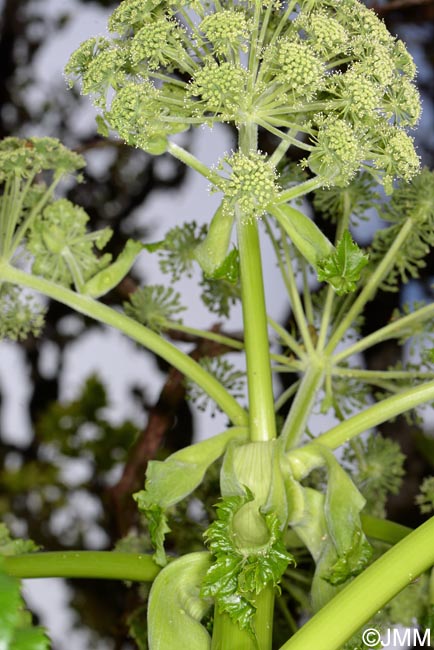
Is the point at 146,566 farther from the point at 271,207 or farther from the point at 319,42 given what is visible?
the point at 319,42

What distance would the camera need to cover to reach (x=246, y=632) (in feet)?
1.86

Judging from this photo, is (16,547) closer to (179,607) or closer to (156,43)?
(179,607)

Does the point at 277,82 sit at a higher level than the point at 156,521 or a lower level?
higher

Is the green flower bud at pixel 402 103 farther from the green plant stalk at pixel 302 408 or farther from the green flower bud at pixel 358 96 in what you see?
the green plant stalk at pixel 302 408

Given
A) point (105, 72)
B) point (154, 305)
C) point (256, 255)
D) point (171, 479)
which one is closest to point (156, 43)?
point (105, 72)

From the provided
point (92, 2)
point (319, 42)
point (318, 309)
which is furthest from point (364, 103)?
point (92, 2)

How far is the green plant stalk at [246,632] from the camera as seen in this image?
568mm

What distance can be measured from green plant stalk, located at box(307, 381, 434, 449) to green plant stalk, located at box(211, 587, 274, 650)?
12 cm

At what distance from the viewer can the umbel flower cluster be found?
550 mm

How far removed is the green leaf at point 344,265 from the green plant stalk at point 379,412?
0.09 meters

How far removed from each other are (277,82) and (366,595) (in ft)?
0.97

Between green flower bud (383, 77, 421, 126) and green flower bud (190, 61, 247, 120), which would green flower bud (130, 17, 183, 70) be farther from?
green flower bud (383, 77, 421, 126)

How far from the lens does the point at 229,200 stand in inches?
21.8

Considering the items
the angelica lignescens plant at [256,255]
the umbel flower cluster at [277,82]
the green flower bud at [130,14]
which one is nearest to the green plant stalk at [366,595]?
the angelica lignescens plant at [256,255]
